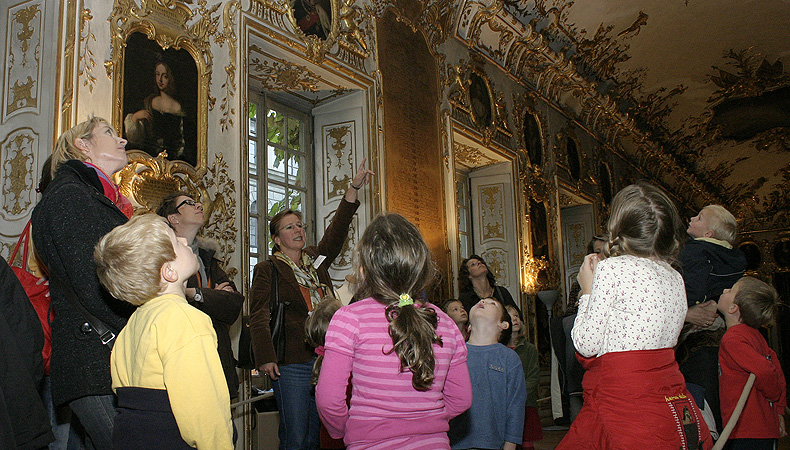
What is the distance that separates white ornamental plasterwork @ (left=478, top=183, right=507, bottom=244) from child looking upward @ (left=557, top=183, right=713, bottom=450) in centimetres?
821

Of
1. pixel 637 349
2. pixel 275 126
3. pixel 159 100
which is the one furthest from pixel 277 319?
pixel 275 126

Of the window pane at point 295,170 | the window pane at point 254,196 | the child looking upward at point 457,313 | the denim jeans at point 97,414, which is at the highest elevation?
the window pane at point 295,170

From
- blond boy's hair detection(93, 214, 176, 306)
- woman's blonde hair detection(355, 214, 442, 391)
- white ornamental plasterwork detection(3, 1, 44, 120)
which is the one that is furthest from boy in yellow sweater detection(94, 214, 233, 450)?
white ornamental plasterwork detection(3, 1, 44, 120)

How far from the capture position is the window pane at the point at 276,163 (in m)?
7.57

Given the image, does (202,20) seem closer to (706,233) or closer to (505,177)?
(706,233)

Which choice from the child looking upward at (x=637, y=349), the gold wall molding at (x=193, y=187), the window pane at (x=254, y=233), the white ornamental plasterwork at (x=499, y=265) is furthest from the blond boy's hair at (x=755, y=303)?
the white ornamental plasterwork at (x=499, y=265)

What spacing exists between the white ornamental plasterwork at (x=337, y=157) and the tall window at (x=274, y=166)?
0.32 metres

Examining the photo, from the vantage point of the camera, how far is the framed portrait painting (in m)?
4.66

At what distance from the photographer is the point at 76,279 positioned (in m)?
2.46

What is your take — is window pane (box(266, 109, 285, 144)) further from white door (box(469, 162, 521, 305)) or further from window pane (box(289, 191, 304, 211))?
white door (box(469, 162, 521, 305))

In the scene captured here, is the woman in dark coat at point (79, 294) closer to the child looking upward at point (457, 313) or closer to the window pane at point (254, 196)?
the child looking upward at point (457, 313)

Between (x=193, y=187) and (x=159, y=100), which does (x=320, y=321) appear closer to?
(x=193, y=187)

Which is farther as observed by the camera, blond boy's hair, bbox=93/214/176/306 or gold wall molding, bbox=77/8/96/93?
gold wall molding, bbox=77/8/96/93

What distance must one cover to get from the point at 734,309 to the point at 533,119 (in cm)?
796
